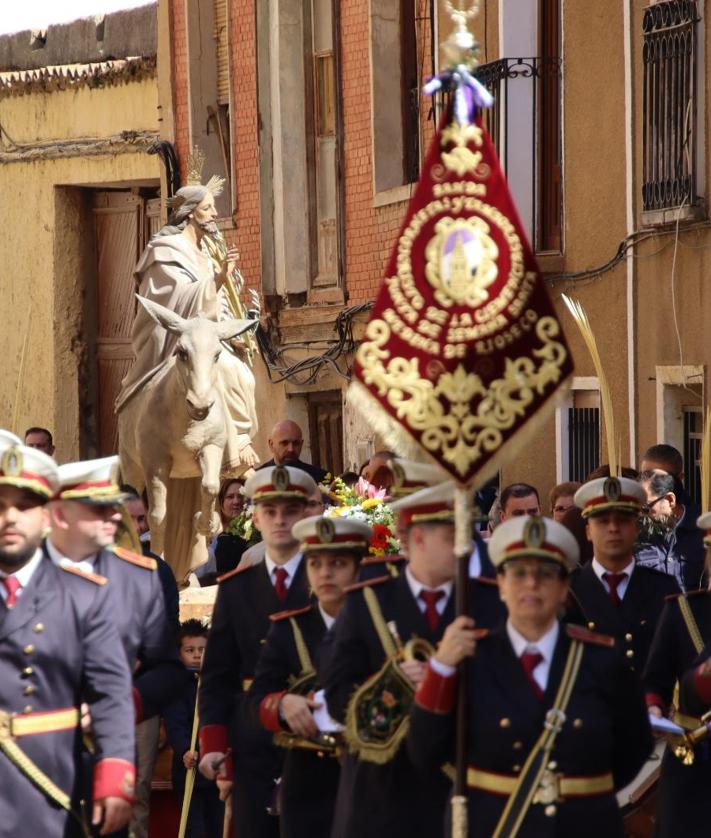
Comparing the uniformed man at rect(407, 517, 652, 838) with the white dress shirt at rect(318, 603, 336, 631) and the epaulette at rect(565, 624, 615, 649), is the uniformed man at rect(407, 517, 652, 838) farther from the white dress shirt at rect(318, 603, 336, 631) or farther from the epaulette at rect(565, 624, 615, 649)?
the white dress shirt at rect(318, 603, 336, 631)

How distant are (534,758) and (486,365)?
A: 128 cm

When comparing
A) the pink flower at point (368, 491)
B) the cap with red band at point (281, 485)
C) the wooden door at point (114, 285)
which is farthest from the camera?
the wooden door at point (114, 285)

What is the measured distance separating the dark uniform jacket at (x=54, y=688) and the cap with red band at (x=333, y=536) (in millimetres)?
995

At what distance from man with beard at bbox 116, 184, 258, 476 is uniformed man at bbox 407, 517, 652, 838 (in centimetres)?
922

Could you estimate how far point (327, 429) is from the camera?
23.0m

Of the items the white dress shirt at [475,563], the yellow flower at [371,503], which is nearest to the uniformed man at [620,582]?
the white dress shirt at [475,563]

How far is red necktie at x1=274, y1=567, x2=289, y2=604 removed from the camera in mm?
9359

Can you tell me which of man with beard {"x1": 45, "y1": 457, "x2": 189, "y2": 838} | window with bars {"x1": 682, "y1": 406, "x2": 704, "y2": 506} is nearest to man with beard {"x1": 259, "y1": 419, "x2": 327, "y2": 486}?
window with bars {"x1": 682, "y1": 406, "x2": 704, "y2": 506}

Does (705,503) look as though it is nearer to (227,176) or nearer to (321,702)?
(321,702)

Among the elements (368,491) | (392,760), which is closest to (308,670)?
(392,760)

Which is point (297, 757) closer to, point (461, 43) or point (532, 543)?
point (532, 543)

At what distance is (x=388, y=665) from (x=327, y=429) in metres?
15.5

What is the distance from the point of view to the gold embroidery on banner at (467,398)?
7551 mm

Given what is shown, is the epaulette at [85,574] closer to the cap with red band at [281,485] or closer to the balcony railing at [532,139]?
the cap with red band at [281,485]
